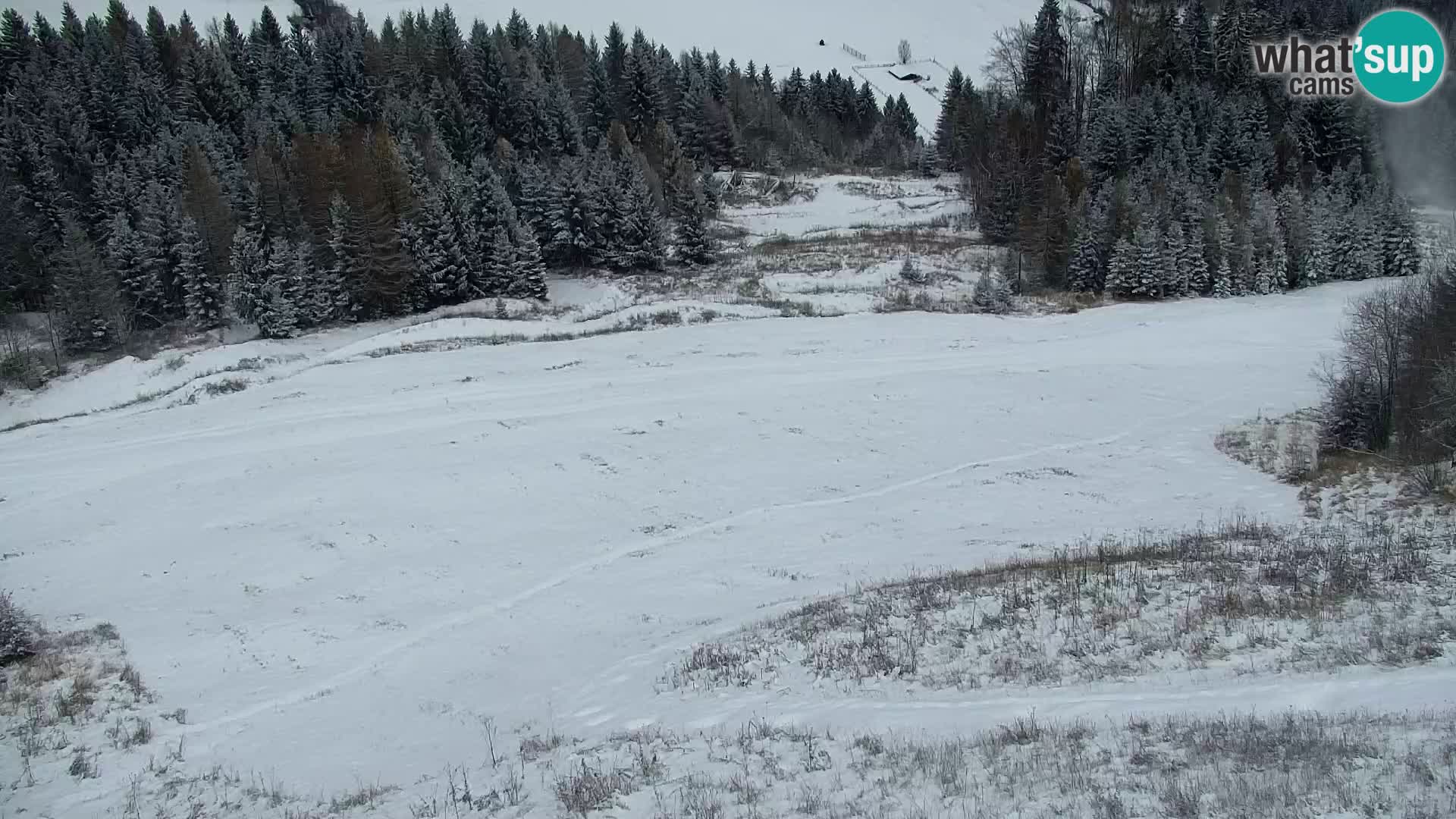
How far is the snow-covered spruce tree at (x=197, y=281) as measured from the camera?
41.4m

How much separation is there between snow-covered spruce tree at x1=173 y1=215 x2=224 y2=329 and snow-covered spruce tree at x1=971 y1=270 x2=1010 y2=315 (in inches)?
1505

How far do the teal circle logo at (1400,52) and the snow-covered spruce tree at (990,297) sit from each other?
763 inches

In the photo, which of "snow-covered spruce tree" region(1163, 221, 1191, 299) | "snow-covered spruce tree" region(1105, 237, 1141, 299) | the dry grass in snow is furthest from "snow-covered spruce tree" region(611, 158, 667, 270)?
the dry grass in snow

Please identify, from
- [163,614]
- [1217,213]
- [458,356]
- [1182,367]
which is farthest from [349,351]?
[1217,213]

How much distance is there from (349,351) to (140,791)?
2259 cm

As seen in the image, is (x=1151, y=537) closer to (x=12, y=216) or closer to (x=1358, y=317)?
(x=1358, y=317)

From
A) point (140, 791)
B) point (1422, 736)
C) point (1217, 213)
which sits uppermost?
point (1217, 213)

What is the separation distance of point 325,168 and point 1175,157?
5523 centimetres

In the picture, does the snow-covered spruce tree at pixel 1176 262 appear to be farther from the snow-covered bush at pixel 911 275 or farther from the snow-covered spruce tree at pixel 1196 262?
the snow-covered bush at pixel 911 275

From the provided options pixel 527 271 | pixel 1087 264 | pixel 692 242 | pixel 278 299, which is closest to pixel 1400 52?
pixel 1087 264

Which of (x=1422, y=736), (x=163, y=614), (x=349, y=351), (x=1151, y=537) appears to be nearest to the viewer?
(x=1422, y=736)

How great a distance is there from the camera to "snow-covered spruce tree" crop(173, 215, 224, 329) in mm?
41438

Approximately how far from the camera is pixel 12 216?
47.1 meters

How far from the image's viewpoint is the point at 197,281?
137ft
